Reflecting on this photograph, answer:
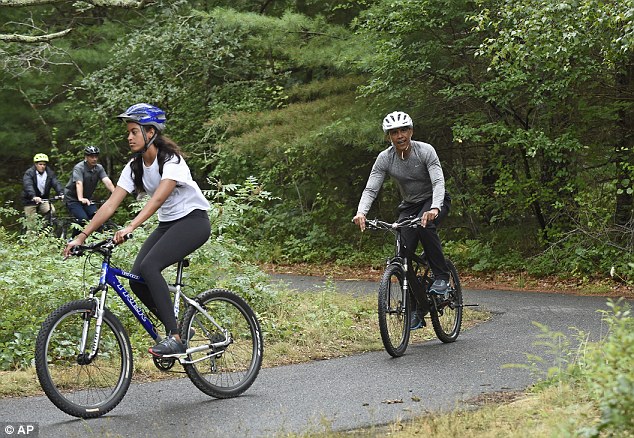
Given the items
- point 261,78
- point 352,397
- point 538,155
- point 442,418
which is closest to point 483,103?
point 538,155

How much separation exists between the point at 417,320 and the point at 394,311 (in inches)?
23.1

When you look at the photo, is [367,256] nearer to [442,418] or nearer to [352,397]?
[352,397]

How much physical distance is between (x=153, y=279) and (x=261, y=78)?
1953 centimetres

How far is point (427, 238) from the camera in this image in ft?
33.8

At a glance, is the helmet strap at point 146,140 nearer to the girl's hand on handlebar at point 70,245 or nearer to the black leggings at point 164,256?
Result: the black leggings at point 164,256

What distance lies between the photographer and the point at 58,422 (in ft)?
23.3

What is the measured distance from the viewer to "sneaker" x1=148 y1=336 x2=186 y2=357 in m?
7.50

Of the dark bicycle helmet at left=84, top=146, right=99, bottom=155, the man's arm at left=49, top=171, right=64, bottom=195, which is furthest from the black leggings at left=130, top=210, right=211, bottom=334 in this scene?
the man's arm at left=49, top=171, right=64, bottom=195

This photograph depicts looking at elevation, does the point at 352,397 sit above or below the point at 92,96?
below

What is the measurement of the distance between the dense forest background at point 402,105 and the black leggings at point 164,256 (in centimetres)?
417

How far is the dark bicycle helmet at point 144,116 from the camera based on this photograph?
763 cm

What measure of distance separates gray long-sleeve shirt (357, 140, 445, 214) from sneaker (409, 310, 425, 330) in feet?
3.56

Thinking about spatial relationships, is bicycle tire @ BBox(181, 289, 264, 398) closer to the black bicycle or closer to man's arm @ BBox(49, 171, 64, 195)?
A: the black bicycle

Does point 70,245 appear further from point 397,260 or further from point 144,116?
point 397,260
